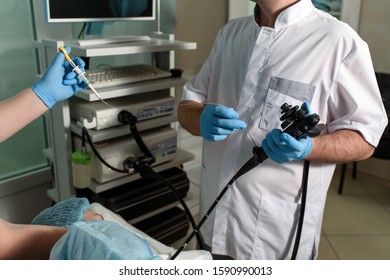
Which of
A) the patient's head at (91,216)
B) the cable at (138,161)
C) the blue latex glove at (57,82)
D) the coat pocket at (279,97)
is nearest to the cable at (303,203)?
the coat pocket at (279,97)

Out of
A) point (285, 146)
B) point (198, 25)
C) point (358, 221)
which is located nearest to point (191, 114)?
point (285, 146)

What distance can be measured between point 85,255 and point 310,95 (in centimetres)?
72

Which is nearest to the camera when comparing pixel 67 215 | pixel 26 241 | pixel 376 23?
pixel 26 241

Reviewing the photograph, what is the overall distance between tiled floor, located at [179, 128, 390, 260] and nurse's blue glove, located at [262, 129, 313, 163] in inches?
45.5

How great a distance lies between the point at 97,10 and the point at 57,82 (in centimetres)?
62

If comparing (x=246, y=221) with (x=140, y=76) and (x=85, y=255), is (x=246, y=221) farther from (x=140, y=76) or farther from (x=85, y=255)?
(x=140, y=76)

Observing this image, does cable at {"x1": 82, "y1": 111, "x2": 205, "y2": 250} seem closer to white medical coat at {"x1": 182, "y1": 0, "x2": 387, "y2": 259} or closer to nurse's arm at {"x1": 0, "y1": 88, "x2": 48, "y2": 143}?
white medical coat at {"x1": 182, "y1": 0, "x2": 387, "y2": 259}

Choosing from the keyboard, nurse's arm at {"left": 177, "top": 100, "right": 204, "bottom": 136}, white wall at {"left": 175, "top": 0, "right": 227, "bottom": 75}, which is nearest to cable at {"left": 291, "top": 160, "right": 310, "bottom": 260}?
nurse's arm at {"left": 177, "top": 100, "right": 204, "bottom": 136}

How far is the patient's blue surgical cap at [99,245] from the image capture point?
0.65 metres

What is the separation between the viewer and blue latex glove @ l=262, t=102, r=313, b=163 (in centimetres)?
89

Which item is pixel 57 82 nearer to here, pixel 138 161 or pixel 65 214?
pixel 65 214

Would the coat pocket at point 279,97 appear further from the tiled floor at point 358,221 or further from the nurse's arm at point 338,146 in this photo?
the tiled floor at point 358,221

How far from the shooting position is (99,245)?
65 centimetres
